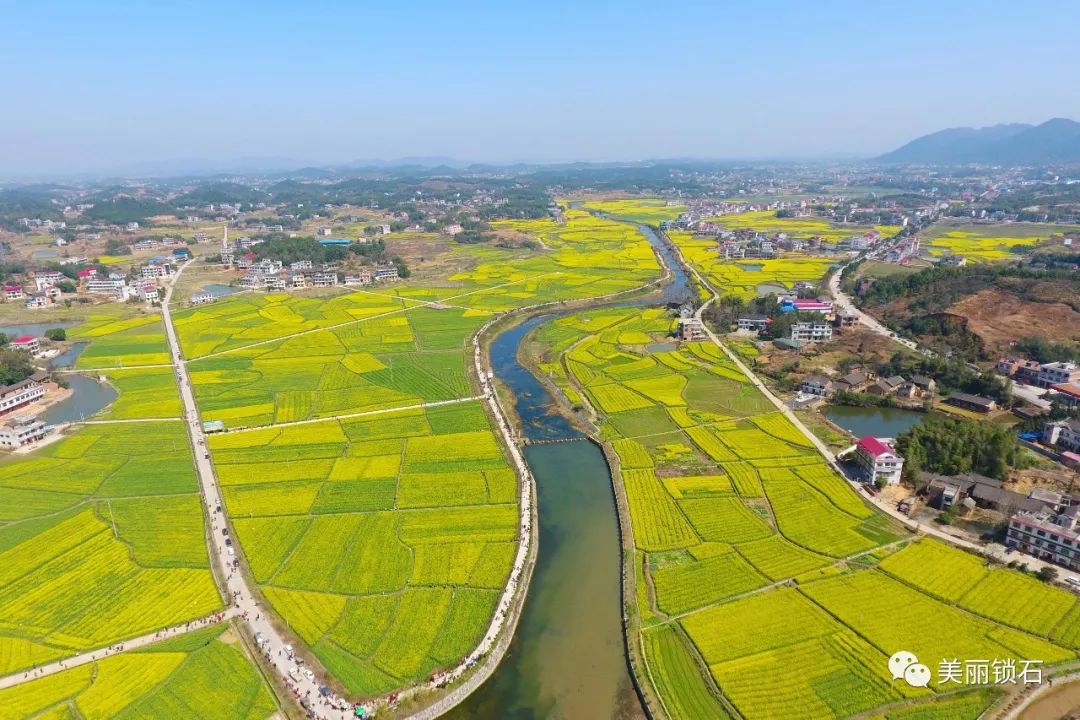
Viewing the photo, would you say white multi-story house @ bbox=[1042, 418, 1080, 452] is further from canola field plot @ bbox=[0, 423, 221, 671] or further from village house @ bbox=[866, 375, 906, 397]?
canola field plot @ bbox=[0, 423, 221, 671]

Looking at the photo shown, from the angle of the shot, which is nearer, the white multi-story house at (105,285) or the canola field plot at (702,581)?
the canola field plot at (702,581)

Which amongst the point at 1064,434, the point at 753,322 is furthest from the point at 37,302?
the point at 1064,434

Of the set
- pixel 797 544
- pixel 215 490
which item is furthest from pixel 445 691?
pixel 215 490

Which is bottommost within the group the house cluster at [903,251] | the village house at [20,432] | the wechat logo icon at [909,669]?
the wechat logo icon at [909,669]

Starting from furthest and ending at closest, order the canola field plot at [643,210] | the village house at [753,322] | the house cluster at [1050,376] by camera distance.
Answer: the canola field plot at [643,210]
the village house at [753,322]
the house cluster at [1050,376]

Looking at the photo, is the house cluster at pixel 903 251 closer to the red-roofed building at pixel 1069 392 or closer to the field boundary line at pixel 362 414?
the red-roofed building at pixel 1069 392

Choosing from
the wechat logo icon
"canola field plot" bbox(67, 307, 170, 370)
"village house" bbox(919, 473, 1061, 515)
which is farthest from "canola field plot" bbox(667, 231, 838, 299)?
"canola field plot" bbox(67, 307, 170, 370)

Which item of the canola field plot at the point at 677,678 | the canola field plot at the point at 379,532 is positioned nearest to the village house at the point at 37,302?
the canola field plot at the point at 379,532
